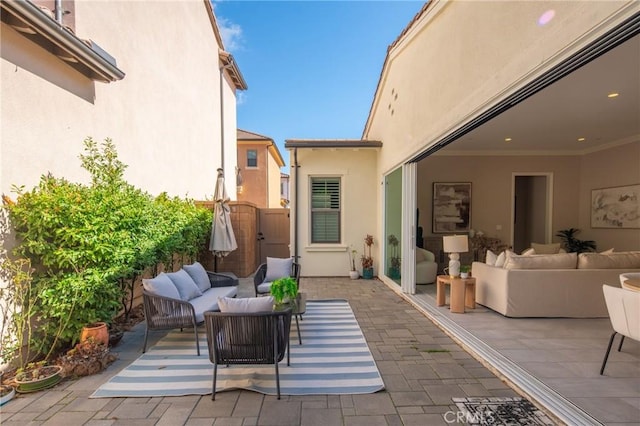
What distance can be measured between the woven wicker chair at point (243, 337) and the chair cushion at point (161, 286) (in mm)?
1394

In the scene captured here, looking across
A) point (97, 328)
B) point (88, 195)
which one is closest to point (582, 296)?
point (97, 328)

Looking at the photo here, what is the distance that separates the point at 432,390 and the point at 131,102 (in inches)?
259

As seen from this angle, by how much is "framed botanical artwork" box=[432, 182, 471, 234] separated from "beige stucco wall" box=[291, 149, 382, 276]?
1.69 metres

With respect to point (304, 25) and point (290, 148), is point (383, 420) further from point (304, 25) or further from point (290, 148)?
point (304, 25)

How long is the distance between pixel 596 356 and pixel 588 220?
20.2 feet

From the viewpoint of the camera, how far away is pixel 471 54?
10.5 feet

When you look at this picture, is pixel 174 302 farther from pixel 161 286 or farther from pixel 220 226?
pixel 220 226

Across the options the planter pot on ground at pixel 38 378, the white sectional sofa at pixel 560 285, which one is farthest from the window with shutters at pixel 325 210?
the planter pot on ground at pixel 38 378

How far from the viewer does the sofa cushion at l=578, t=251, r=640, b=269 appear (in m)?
4.28

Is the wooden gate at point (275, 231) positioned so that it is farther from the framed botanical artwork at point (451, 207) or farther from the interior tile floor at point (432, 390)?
the interior tile floor at point (432, 390)

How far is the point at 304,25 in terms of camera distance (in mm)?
8078

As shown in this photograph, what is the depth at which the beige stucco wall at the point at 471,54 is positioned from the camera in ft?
6.26

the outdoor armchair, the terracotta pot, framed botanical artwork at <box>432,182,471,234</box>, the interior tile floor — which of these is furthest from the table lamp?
the terracotta pot

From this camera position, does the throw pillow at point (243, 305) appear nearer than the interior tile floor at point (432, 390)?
No
